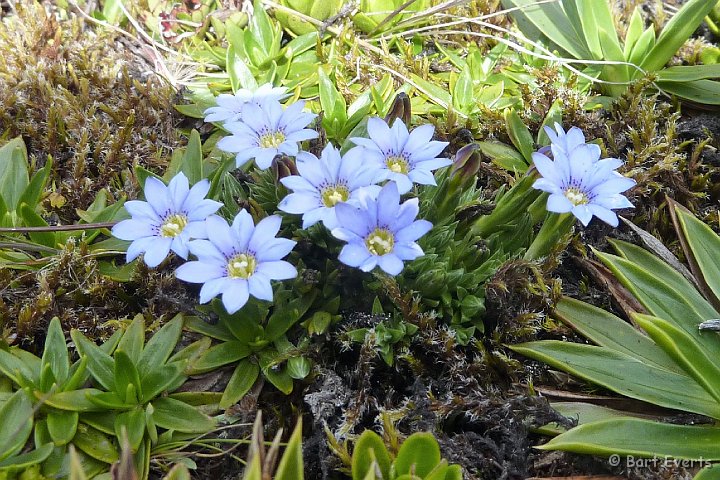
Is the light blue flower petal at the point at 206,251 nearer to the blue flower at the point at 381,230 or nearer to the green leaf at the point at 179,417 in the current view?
the blue flower at the point at 381,230

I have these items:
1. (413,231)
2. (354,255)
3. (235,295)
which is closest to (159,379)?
(235,295)

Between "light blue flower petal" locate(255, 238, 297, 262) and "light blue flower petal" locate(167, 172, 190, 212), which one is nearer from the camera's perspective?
"light blue flower petal" locate(255, 238, 297, 262)

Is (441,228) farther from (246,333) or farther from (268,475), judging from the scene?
(268,475)

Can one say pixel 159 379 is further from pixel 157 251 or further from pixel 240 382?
pixel 157 251

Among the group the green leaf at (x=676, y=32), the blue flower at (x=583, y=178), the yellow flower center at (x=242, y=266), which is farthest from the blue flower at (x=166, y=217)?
the green leaf at (x=676, y=32)

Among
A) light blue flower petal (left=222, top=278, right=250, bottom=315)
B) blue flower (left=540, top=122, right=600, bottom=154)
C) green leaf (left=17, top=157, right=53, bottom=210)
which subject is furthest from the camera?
green leaf (left=17, top=157, right=53, bottom=210)

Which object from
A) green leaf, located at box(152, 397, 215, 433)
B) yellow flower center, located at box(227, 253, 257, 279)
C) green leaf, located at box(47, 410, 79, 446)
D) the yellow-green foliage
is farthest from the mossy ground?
green leaf, located at box(47, 410, 79, 446)

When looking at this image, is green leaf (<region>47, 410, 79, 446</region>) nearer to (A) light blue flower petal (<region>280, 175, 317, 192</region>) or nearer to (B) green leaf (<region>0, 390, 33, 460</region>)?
(B) green leaf (<region>0, 390, 33, 460</region>)
